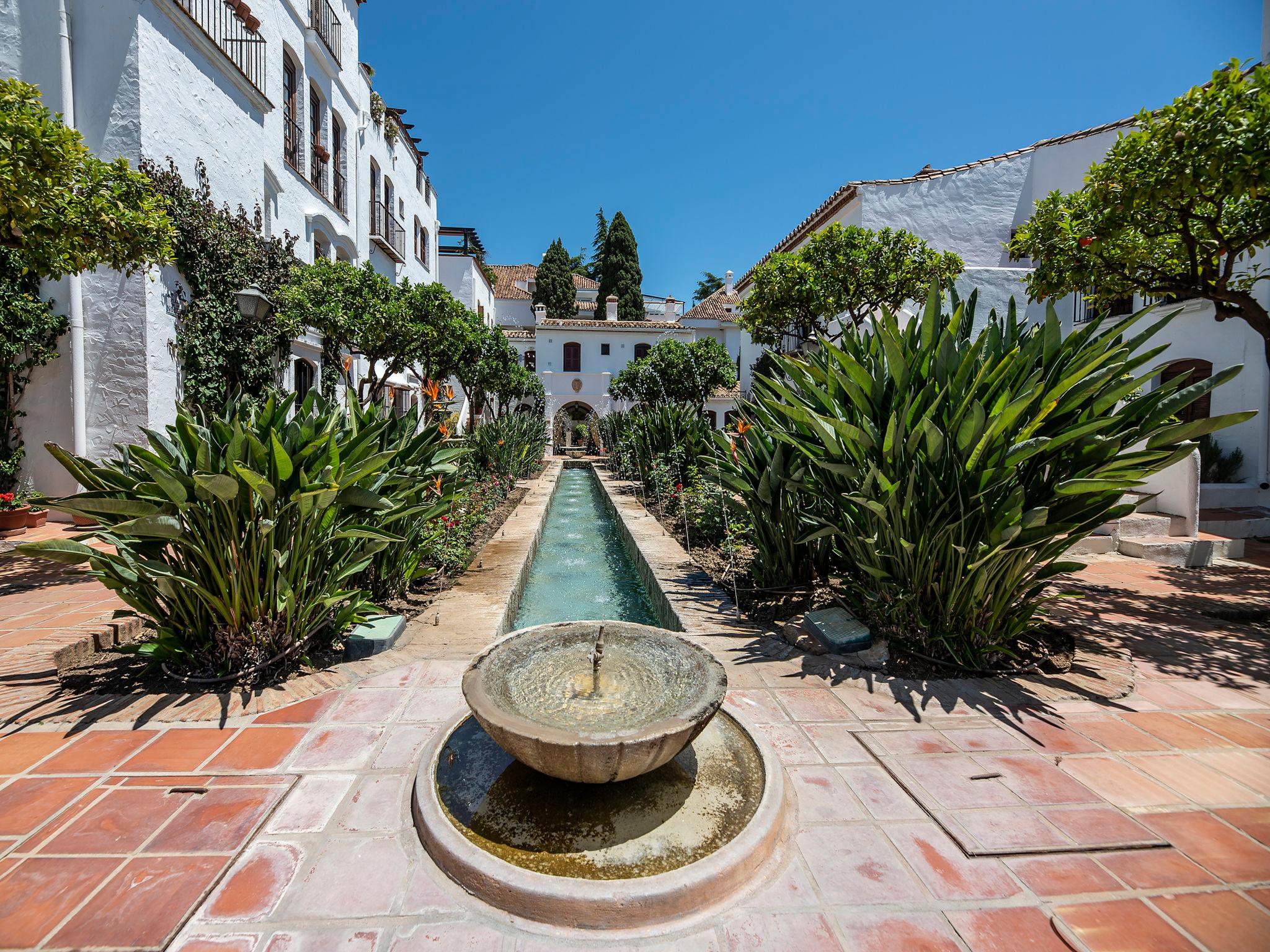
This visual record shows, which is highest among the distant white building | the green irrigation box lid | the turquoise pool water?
the distant white building

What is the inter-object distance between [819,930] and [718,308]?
31.7m

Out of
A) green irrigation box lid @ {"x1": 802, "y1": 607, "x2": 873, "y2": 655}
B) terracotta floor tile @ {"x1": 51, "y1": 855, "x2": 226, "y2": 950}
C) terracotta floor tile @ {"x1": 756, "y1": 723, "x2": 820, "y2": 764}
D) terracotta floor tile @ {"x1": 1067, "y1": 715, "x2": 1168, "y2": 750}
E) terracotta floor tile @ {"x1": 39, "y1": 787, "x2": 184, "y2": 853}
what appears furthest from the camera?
green irrigation box lid @ {"x1": 802, "y1": 607, "x2": 873, "y2": 655}

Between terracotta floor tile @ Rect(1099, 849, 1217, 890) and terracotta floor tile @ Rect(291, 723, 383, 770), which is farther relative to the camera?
terracotta floor tile @ Rect(291, 723, 383, 770)

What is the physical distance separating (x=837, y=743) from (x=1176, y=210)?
5124 mm

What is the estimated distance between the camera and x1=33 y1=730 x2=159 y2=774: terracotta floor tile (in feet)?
7.63

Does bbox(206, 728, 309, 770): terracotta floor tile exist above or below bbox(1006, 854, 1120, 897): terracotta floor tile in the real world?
above

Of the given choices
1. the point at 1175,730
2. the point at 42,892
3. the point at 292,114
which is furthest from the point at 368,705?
the point at 292,114

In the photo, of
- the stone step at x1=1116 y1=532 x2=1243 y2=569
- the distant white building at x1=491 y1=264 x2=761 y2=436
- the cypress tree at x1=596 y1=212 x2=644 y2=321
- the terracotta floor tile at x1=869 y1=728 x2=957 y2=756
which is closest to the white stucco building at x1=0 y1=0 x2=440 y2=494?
the terracotta floor tile at x1=869 y1=728 x2=957 y2=756

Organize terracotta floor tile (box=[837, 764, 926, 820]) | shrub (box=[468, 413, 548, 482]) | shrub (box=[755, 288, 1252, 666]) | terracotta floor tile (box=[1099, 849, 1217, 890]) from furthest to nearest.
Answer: shrub (box=[468, 413, 548, 482]) → shrub (box=[755, 288, 1252, 666]) → terracotta floor tile (box=[837, 764, 926, 820]) → terracotta floor tile (box=[1099, 849, 1217, 890])

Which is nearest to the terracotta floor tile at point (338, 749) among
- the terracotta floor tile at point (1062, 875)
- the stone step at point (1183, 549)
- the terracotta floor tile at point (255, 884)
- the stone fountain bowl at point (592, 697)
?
the terracotta floor tile at point (255, 884)

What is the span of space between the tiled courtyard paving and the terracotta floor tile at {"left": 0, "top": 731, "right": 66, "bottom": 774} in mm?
10

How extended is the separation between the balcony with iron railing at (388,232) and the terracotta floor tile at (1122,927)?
1641 centimetres

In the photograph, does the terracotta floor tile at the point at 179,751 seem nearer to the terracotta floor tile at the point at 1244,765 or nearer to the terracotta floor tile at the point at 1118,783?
the terracotta floor tile at the point at 1118,783

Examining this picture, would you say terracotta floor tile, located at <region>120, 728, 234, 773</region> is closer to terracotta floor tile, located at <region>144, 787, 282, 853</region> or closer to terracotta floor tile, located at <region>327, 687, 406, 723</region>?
terracotta floor tile, located at <region>144, 787, 282, 853</region>
